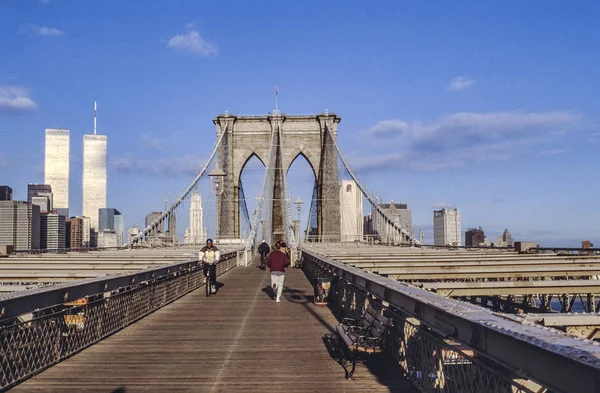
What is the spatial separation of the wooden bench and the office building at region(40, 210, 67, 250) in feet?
408

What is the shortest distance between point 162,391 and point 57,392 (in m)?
1.05

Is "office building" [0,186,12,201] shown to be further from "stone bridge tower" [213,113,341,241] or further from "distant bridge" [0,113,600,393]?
"distant bridge" [0,113,600,393]

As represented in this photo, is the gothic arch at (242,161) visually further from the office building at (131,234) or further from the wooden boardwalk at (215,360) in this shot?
the wooden boardwalk at (215,360)

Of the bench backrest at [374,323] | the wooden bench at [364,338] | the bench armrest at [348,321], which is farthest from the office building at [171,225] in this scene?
the wooden bench at [364,338]

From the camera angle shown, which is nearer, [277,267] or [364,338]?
[364,338]

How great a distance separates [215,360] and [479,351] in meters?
4.31

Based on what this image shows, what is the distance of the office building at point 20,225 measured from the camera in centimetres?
12150

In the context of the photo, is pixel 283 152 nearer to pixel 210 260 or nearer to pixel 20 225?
pixel 210 260

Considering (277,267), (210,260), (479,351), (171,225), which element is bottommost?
(479,351)

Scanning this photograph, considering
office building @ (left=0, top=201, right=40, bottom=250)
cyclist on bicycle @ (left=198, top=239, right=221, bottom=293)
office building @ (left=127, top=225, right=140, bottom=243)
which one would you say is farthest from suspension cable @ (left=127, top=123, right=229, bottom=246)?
office building @ (left=0, top=201, right=40, bottom=250)

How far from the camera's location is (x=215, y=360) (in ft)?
26.0

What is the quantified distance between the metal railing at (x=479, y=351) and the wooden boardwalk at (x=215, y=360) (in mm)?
528

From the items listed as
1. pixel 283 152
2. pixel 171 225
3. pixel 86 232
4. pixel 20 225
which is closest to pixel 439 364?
pixel 171 225

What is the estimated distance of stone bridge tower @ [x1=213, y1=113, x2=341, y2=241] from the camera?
239 feet
